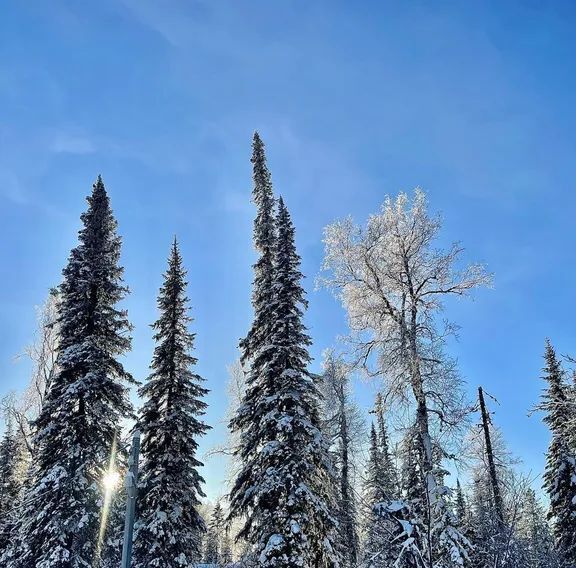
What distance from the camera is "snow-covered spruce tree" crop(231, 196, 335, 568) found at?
1489 cm

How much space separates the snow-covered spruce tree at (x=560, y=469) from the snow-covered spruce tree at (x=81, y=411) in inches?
798

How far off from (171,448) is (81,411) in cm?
360

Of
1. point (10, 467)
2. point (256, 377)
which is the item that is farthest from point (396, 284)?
point (10, 467)

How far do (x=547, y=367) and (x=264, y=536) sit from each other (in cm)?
2103

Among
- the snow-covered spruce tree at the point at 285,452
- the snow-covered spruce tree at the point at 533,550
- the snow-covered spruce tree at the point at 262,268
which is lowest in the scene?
the snow-covered spruce tree at the point at 533,550

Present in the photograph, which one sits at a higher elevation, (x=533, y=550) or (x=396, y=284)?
(x=396, y=284)

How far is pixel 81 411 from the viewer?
57.8 feet

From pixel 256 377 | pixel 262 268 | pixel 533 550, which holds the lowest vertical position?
pixel 533 550

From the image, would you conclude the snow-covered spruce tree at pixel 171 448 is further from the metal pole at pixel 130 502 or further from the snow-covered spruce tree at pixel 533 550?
the snow-covered spruce tree at pixel 533 550

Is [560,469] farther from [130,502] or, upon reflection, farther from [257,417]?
[130,502]

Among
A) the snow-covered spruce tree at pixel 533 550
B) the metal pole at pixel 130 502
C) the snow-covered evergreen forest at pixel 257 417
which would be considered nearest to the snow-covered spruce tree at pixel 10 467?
the snow-covered evergreen forest at pixel 257 417

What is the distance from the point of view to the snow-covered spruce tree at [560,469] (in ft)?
81.6

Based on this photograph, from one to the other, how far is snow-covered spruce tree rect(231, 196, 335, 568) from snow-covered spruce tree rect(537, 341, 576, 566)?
44.9ft

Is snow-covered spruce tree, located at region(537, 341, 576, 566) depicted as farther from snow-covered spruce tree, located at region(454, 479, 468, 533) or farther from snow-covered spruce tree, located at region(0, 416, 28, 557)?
snow-covered spruce tree, located at region(0, 416, 28, 557)
